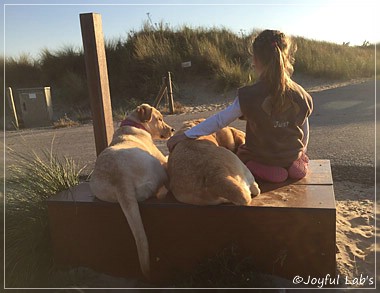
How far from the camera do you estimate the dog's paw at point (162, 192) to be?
331 centimetres

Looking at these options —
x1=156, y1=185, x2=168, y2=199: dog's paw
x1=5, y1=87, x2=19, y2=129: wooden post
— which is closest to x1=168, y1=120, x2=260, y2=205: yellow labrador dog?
x1=156, y1=185, x2=168, y2=199: dog's paw

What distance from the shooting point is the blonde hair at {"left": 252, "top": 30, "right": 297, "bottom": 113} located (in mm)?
3250

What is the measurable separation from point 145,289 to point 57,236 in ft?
3.14

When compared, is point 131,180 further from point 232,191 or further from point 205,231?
point 232,191

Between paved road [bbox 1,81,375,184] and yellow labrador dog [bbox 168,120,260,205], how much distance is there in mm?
2144

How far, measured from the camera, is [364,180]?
199 inches

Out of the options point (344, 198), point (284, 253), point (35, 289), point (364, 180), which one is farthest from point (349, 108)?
point (35, 289)

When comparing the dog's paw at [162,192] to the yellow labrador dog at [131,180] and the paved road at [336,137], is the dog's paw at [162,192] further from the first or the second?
the paved road at [336,137]

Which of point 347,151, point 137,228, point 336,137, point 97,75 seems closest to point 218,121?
point 137,228

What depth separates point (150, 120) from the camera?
468 cm

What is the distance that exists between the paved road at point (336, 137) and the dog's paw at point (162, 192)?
6.12 feet

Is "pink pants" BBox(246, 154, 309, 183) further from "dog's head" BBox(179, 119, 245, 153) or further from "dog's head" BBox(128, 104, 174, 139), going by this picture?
"dog's head" BBox(128, 104, 174, 139)

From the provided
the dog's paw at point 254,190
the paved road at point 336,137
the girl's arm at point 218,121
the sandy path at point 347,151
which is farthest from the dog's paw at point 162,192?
the paved road at point 336,137

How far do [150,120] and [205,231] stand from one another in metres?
2.00
